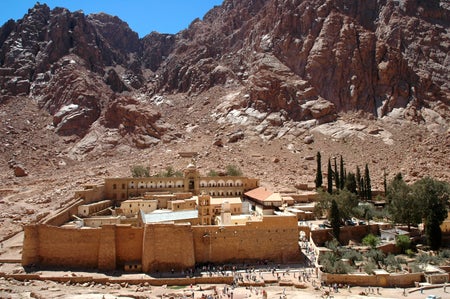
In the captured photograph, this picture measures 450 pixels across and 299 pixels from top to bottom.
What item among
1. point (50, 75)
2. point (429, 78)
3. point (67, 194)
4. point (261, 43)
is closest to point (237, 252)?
point (67, 194)

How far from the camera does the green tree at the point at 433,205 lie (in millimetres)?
39594

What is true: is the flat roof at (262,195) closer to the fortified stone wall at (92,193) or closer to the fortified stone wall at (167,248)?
the fortified stone wall at (167,248)

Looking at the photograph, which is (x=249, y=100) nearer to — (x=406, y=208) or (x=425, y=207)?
(x=406, y=208)

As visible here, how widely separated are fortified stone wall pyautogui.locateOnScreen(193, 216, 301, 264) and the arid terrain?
73.8 ft

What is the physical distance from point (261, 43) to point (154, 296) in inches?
3291

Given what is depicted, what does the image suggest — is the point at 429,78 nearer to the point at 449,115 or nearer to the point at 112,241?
the point at 449,115

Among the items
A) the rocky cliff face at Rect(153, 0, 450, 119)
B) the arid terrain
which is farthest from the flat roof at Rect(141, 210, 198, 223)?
the rocky cliff face at Rect(153, 0, 450, 119)

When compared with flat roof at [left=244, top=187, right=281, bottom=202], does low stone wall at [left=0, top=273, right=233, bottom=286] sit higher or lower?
lower

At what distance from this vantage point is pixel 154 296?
3016 centimetres

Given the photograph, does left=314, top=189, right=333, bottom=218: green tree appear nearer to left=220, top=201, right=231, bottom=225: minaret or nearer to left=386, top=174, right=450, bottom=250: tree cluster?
left=386, top=174, right=450, bottom=250: tree cluster

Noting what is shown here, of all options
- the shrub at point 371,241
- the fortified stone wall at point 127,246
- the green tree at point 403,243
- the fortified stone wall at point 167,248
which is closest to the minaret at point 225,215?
the fortified stone wall at point 127,246

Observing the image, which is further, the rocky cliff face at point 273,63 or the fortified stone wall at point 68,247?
the rocky cliff face at point 273,63

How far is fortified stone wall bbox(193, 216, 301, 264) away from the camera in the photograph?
1435 inches

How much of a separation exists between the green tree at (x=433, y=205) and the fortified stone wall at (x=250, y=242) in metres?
12.2
